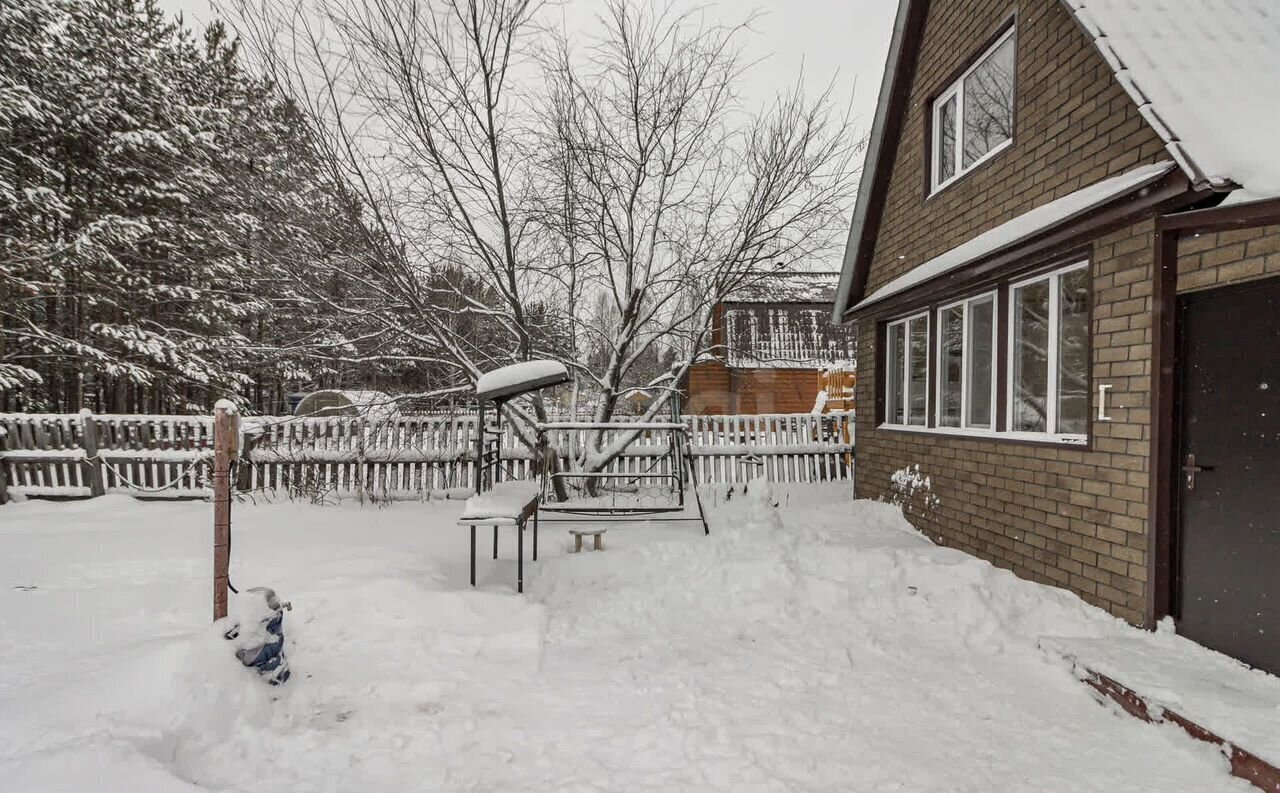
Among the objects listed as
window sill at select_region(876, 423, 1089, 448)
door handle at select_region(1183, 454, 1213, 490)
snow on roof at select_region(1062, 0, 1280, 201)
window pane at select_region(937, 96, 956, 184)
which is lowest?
door handle at select_region(1183, 454, 1213, 490)

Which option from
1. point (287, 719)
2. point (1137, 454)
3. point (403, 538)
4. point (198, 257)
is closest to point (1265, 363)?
point (1137, 454)

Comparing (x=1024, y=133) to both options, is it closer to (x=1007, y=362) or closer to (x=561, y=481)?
(x=1007, y=362)

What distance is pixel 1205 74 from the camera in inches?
141

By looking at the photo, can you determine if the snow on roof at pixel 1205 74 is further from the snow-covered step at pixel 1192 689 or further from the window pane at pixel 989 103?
the snow-covered step at pixel 1192 689

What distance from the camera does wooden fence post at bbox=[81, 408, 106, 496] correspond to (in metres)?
8.61

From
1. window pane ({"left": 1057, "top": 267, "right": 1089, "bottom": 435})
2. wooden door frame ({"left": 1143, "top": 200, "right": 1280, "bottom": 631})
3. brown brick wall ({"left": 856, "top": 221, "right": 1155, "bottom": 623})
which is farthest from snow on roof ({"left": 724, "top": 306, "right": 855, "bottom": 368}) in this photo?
wooden door frame ({"left": 1143, "top": 200, "right": 1280, "bottom": 631})

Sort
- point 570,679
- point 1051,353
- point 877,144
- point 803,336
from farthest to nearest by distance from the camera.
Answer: point 803,336 < point 877,144 < point 1051,353 < point 570,679

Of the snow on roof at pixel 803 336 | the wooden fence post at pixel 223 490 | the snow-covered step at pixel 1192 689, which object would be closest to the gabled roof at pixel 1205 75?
the snow-covered step at pixel 1192 689

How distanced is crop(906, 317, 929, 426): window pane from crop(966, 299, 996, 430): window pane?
925 mm

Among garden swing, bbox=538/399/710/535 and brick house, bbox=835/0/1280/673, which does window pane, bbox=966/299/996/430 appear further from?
garden swing, bbox=538/399/710/535

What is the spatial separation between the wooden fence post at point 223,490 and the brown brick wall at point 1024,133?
5.45 m

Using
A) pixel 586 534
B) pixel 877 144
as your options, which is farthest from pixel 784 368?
pixel 586 534

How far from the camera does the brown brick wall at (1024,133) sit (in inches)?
165

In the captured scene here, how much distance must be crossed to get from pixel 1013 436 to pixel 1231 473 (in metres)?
1.83
